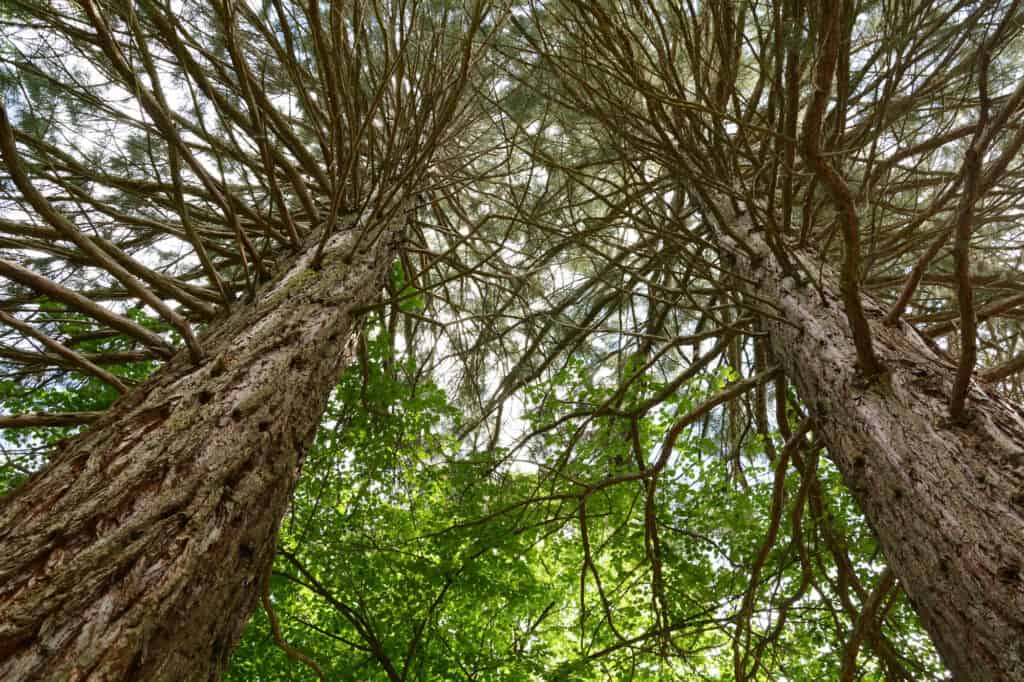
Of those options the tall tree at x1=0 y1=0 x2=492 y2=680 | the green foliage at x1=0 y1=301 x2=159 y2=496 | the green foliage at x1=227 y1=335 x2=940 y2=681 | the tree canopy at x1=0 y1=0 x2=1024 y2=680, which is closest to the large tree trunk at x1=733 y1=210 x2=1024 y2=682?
the tree canopy at x1=0 y1=0 x2=1024 y2=680

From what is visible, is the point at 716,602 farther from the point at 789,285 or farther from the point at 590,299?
the point at 590,299

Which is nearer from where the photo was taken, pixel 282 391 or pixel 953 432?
pixel 953 432

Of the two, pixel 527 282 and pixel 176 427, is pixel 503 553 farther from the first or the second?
pixel 176 427

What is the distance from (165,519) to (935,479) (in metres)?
1.81

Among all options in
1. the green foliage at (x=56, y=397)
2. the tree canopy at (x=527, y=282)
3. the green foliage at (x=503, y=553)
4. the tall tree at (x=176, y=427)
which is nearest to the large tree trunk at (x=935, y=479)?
the tree canopy at (x=527, y=282)

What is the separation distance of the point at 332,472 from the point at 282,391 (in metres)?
1.59

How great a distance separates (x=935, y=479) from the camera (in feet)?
4.79

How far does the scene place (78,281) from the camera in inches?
149

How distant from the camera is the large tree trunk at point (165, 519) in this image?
3.36 feet

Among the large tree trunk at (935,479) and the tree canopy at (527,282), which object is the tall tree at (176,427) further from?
the large tree trunk at (935,479)

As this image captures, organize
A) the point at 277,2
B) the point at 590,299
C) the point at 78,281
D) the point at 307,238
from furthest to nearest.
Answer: the point at 590,299 < the point at 78,281 < the point at 307,238 < the point at 277,2

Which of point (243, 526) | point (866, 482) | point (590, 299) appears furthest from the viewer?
point (590, 299)

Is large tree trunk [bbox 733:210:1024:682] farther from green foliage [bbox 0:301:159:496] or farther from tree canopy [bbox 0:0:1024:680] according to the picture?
green foliage [bbox 0:301:159:496]

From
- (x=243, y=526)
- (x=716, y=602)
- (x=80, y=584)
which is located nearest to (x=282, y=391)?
(x=243, y=526)
